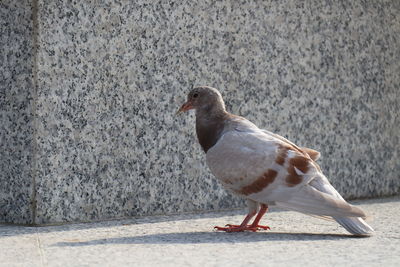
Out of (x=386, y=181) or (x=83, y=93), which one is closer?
(x=83, y=93)

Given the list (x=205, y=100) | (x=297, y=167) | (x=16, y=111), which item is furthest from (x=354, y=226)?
(x=16, y=111)

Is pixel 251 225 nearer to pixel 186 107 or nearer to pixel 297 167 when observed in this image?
pixel 297 167

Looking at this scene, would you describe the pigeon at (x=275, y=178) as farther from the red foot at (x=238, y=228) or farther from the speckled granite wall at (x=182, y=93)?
the speckled granite wall at (x=182, y=93)

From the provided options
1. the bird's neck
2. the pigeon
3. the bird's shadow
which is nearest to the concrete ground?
the bird's shadow

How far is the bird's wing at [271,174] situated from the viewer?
3.96 metres

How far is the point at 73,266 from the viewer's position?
127 inches

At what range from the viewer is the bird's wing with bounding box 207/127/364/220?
13.0 ft

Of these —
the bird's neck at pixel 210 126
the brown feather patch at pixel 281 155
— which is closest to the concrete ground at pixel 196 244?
the brown feather patch at pixel 281 155

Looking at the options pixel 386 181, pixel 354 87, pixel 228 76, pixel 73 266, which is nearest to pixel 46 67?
pixel 228 76

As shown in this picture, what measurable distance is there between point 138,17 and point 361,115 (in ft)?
6.23

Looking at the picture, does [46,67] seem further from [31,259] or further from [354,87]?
[354,87]

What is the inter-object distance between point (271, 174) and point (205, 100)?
752 millimetres

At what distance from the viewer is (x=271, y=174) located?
402cm

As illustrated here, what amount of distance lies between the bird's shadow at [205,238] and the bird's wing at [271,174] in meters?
0.17
